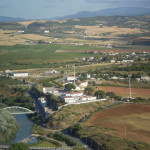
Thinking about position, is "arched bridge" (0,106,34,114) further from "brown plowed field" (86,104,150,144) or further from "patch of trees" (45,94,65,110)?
"brown plowed field" (86,104,150,144)

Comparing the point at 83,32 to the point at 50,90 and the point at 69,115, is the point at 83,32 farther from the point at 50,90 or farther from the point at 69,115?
the point at 69,115

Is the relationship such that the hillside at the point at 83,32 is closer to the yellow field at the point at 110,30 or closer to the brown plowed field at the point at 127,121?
the yellow field at the point at 110,30

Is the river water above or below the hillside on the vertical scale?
below

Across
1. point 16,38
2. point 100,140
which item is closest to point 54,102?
point 100,140

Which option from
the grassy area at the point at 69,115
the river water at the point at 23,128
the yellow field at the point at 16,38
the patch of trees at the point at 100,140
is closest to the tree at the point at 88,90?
the grassy area at the point at 69,115

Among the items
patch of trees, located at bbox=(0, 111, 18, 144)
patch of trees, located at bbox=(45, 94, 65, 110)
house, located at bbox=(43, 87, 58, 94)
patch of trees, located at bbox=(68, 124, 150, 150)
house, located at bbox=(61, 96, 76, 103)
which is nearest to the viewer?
patch of trees, located at bbox=(68, 124, 150, 150)

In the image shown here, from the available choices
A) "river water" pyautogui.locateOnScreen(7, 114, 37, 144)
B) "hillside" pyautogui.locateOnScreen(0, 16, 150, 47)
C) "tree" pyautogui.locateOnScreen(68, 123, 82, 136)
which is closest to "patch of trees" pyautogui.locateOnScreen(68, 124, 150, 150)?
"tree" pyautogui.locateOnScreen(68, 123, 82, 136)
